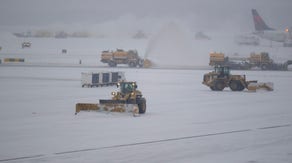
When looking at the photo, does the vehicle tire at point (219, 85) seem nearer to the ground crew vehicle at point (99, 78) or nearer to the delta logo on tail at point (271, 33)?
the ground crew vehicle at point (99, 78)

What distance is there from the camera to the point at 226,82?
176ft

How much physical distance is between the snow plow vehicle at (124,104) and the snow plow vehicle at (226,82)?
2023 centimetres

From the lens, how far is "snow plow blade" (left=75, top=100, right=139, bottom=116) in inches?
1308

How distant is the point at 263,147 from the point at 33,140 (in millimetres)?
8779

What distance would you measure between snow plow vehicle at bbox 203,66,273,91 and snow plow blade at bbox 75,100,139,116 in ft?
68.9

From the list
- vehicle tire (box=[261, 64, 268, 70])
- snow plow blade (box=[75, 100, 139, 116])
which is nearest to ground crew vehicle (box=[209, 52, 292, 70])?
vehicle tire (box=[261, 64, 268, 70])

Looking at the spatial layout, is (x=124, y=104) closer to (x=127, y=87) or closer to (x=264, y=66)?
(x=127, y=87)

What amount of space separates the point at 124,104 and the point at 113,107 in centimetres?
61

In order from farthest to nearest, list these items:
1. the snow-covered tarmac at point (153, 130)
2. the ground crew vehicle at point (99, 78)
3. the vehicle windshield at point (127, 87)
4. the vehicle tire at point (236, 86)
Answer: the ground crew vehicle at point (99, 78), the vehicle tire at point (236, 86), the vehicle windshield at point (127, 87), the snow-covered tarmac at point (153, 130)

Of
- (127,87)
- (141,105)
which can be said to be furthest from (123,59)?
(141,105)

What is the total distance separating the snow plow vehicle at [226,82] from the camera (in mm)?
53281

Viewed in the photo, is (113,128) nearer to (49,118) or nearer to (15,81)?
(49,118)

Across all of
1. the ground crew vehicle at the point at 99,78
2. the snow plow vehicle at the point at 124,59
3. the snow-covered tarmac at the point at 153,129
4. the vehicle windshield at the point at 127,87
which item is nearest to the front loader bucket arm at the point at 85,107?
the snow-covered tarmac at the point at 153,129

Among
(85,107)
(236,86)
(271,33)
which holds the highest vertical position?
(271,33)
